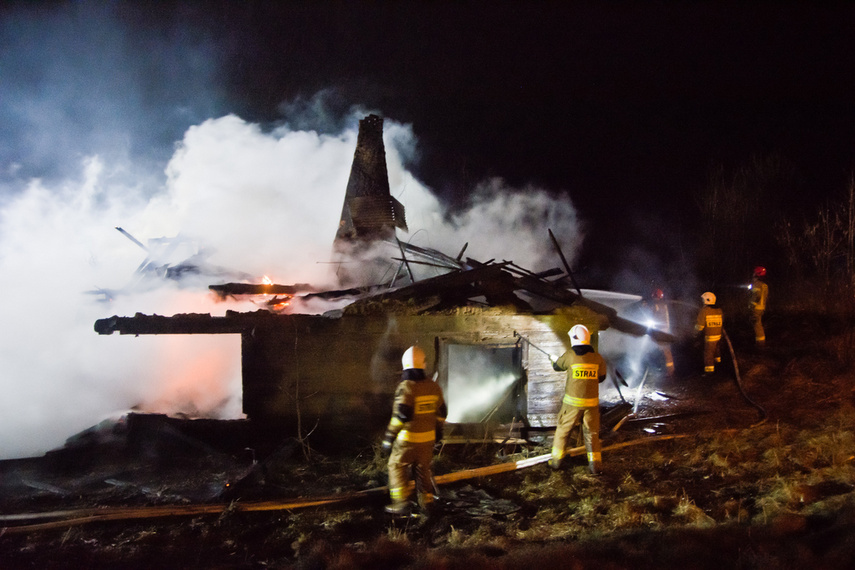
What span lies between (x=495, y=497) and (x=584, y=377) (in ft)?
6.38

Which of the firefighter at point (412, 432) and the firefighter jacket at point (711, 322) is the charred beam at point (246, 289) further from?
the firefighter jacket at point (711, 322)

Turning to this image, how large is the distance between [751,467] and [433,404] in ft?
14.5

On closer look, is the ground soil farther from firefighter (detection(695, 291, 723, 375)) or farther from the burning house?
firefighter (detection(695, 291, 723, 375))

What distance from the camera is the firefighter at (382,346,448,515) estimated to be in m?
5.27

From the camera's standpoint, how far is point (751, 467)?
6277 millimetres

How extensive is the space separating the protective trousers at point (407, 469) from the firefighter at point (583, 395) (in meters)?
2.10

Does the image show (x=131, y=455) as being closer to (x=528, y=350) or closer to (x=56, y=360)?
(x=56, y=360)

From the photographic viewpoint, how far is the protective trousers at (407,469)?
17.6 ft

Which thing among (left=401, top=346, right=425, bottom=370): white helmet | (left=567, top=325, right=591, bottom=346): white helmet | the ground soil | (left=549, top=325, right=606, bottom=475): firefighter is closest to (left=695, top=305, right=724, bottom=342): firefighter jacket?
the ground soil

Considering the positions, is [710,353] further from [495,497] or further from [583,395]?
[495,497]

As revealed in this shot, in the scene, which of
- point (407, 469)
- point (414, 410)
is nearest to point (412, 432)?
point (414, 410)

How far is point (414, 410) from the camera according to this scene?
17.2 feet

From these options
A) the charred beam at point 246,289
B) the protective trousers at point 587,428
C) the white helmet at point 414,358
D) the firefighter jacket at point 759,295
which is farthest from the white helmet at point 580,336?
the firefighter jacket at point 759,295

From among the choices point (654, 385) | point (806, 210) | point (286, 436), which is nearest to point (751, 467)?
point (654, 385)
